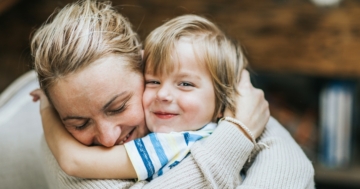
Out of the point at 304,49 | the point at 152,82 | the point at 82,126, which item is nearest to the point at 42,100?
the point at 82,126

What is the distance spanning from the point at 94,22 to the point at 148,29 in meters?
1.00

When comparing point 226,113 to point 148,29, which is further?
point 148,29

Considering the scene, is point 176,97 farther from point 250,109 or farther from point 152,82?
point 250,109

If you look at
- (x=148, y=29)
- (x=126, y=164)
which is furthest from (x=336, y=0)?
(x=126, y=164)

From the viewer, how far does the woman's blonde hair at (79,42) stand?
96cm

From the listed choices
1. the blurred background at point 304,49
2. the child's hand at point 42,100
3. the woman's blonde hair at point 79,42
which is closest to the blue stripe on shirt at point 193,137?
the woman's blonde hair at point 79,42

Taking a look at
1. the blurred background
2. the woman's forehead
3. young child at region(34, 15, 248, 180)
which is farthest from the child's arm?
the blurred background

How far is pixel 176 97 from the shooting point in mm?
1046

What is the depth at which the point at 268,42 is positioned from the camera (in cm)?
194

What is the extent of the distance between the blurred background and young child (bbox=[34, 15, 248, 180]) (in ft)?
2.69

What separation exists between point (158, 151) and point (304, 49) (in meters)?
1.12

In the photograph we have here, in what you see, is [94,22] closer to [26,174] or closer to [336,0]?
[26,174]

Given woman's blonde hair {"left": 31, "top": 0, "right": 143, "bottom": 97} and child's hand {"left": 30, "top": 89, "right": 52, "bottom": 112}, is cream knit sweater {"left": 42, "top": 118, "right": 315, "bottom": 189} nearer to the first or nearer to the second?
child's hand {"left": 30, "top": 89, "right": 52, "bottom": 112}

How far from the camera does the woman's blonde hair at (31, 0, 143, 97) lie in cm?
96
